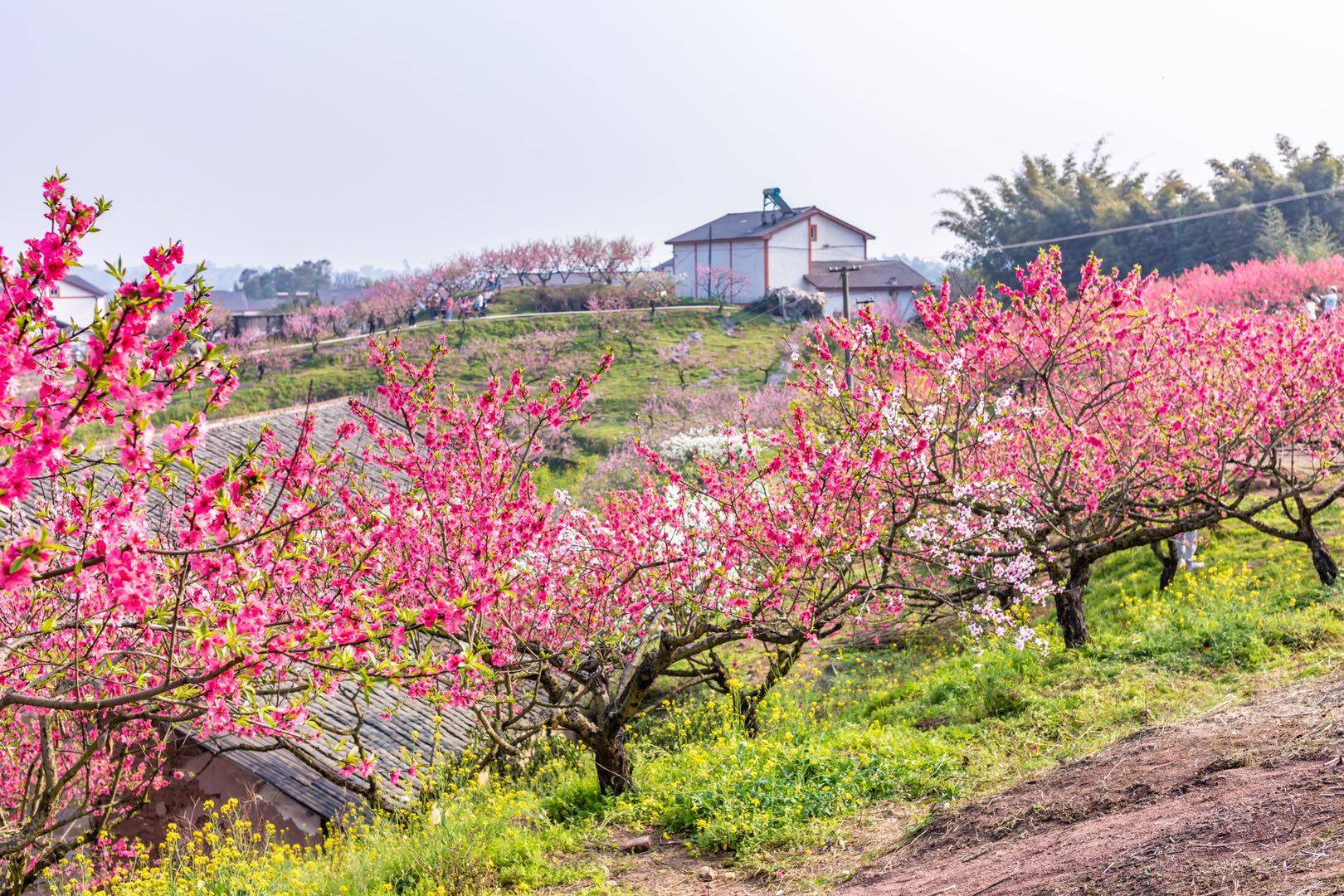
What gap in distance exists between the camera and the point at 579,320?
182ft

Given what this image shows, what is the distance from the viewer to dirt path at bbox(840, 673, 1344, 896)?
493 centimetres

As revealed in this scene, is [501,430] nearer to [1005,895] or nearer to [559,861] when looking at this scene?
[559,861]

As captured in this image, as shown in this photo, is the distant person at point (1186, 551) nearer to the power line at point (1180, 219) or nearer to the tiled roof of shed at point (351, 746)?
the tiled roof of shed at point (351, 746)

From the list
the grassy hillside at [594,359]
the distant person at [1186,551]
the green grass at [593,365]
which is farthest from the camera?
the grassy hillside at [594,359]

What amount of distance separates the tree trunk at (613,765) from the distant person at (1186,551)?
9.17 meters

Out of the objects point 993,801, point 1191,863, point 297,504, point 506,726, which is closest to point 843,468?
point 993,801

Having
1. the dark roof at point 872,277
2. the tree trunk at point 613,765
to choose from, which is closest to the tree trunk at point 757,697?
the tree trunk at point 613,765

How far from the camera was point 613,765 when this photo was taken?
9.20 metres

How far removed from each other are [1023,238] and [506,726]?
57.2 metres

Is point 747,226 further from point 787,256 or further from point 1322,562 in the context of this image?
point 1322,562

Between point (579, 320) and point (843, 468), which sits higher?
point (579, 320)

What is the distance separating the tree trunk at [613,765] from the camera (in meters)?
9.16

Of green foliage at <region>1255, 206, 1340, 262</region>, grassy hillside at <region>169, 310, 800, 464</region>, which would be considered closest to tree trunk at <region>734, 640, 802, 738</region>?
grassy hillside at <region>169, 310, 800, 464</region>

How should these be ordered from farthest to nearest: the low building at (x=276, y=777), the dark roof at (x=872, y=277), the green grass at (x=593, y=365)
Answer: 1. the dark roof at (x=872, y=277)
2. the green grass at (x=593, y=365)
3. the low building at (x=276, y=777)
